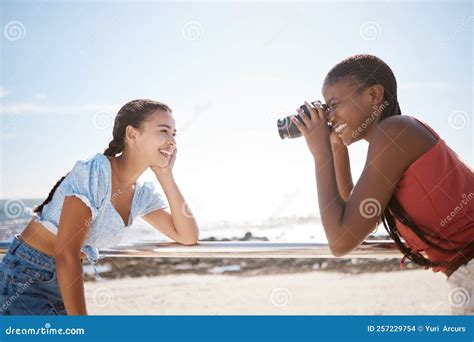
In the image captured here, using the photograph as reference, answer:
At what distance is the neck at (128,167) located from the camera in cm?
174

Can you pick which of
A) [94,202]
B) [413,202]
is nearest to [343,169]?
[413,202]

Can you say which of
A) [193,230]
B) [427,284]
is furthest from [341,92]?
[427,284]

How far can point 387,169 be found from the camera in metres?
1.35

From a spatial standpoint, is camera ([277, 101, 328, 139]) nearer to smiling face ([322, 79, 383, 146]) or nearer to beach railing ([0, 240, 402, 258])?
smiling face ([322, 79, 383, 146])

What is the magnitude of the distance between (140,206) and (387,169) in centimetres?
87

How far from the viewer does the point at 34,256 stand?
158 centimetres

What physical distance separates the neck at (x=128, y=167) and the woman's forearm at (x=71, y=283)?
38 cm

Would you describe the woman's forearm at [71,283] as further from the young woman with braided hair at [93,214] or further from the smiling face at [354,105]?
→ the smiling face at [354,105]

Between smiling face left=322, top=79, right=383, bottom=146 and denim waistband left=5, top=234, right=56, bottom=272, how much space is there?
2.99ft

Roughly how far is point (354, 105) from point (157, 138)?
2.13ft

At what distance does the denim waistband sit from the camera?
61.9 inches

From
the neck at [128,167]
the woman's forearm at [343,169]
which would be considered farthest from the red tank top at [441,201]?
the neck at [128,167]
